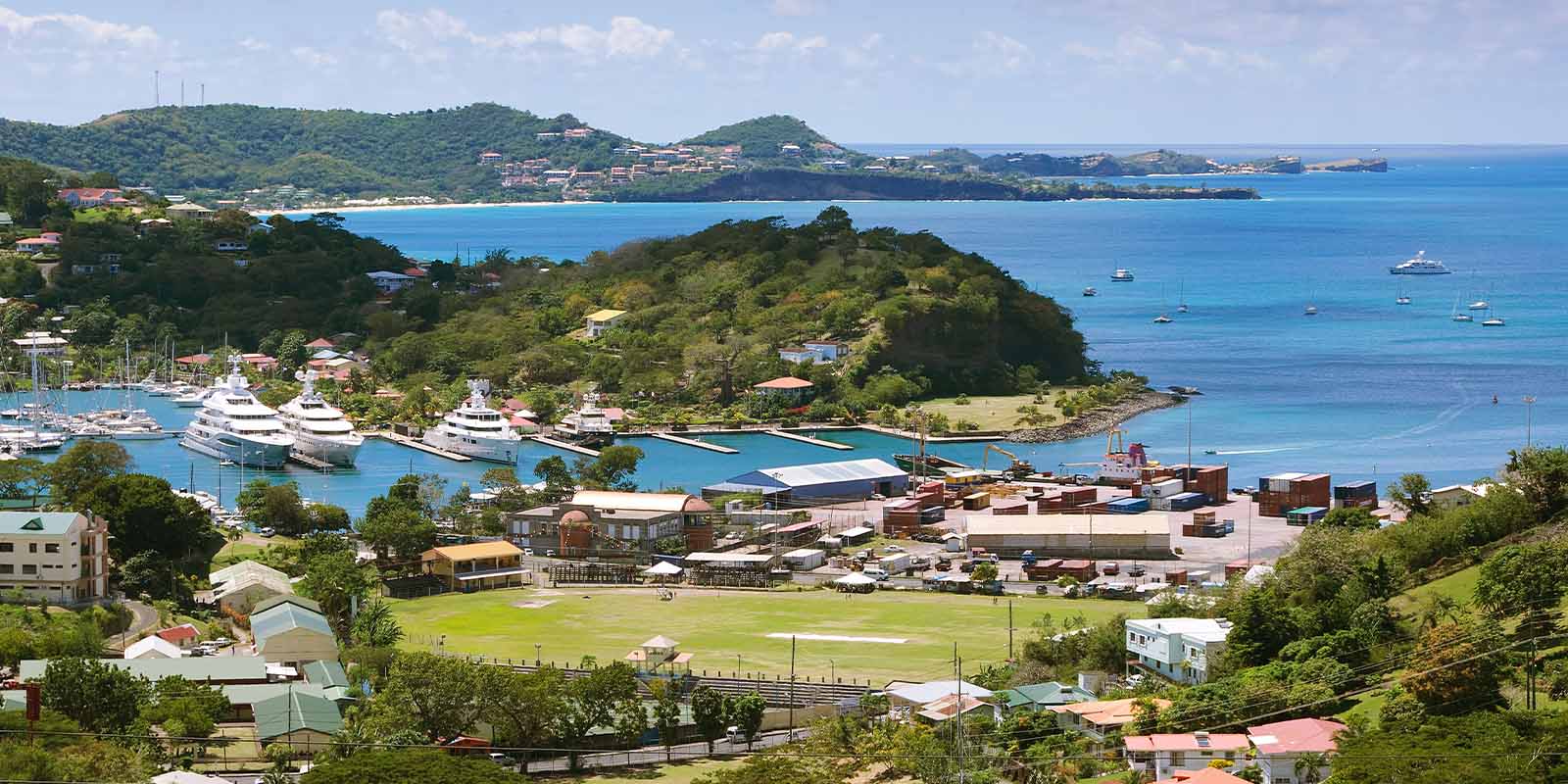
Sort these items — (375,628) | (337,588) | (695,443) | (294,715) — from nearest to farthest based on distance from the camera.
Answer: (294,715) < (375,628) < (337,588) < (695,443)

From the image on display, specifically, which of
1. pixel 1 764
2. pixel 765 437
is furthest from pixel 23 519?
pixel 765 437

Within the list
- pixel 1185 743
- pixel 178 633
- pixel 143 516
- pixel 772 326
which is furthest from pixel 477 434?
pixel 1185 743

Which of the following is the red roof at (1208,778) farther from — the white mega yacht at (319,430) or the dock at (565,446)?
the white mega yacht at (319,430)

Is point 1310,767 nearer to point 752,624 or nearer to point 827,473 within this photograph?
point 752,624

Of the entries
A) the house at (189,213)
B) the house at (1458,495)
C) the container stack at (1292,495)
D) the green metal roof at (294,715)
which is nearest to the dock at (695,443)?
the container stack at (1292,495)

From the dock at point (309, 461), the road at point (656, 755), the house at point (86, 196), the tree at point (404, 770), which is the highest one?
the house at point (86, 196)

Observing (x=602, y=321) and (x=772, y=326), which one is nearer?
(x=772, y=326)

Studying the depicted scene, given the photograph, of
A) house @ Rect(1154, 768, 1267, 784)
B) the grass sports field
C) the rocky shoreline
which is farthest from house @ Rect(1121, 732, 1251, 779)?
the rocky shoreline

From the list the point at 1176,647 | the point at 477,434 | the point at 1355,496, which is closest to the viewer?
the point at 1176,647
